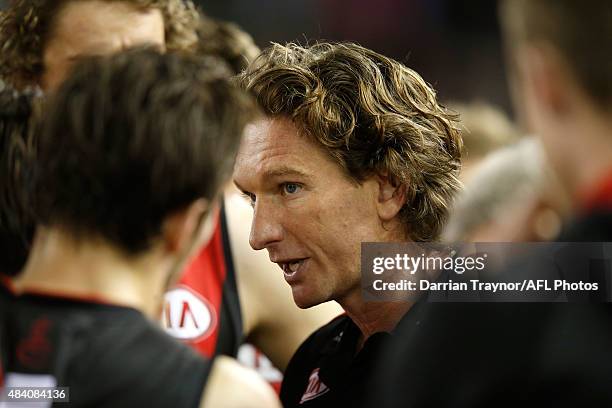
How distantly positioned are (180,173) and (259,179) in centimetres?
66

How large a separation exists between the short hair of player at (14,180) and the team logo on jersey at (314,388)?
2.12 ft

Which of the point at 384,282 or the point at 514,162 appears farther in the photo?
the point at 514,162

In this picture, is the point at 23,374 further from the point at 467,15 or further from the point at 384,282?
the point at 467,15

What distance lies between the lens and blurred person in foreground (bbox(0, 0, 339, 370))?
6.68ft

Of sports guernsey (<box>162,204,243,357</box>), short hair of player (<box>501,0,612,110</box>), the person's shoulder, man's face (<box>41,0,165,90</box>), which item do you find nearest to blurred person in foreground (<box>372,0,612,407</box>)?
Answer: short hair of player (<box>501,0,612,110</box>)

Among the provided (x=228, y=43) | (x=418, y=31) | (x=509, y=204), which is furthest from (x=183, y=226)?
(x=228, y=43)

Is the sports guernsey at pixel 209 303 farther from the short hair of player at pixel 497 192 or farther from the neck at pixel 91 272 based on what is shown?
the neck at pixel 91 272

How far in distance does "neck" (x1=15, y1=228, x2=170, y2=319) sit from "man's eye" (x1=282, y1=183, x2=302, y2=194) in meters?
0.64

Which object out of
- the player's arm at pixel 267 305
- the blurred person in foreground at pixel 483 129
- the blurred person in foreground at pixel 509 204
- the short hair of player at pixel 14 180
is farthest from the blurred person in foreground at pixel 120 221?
the blurred person in foreground at pixel 483 129

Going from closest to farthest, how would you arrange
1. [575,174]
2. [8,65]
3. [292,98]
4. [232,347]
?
[575,174], [292,98], [232,347], [8,65]

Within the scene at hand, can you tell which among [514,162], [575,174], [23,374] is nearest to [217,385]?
[23,374]

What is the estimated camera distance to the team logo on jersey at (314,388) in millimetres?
1797

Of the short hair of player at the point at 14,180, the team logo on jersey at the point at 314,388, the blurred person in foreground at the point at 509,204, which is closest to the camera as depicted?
the short hair of player at the point at 14,180

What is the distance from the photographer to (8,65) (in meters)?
2.21
